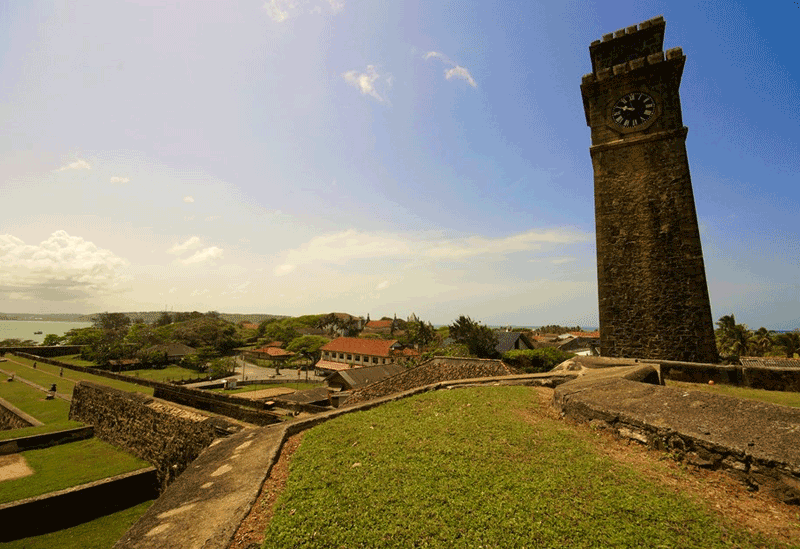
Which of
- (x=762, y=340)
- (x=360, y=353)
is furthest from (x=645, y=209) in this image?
(x=360, y=353)

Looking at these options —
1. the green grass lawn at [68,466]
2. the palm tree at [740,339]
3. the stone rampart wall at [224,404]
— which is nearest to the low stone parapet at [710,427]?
the stone rampart wall at [224,404]

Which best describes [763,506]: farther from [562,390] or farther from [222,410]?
[222,410]

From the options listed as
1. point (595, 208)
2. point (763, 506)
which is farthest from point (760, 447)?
point (595, 208)

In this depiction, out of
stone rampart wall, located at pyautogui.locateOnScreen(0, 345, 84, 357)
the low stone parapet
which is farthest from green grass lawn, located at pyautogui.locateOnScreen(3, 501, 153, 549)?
stone rampart wall, located at pyautogui.locateOnScreen(0, 345, 84, 357)

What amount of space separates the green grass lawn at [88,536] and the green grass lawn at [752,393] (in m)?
16.1

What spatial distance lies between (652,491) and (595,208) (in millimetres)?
Result: 11101

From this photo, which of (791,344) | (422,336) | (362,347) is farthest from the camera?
(422,336)

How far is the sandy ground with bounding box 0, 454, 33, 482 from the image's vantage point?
12266 millimetres

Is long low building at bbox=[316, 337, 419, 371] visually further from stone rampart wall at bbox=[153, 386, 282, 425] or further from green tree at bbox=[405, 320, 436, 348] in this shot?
stone rampart wall at bbox=[153, 386, 282, 425]

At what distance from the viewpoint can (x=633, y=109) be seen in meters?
12.2

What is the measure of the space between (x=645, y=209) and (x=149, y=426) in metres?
21.2

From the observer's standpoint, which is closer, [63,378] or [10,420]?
[10,420]

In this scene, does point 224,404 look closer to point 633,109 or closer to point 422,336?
point 633,109

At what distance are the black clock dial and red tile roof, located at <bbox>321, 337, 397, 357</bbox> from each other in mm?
49979
